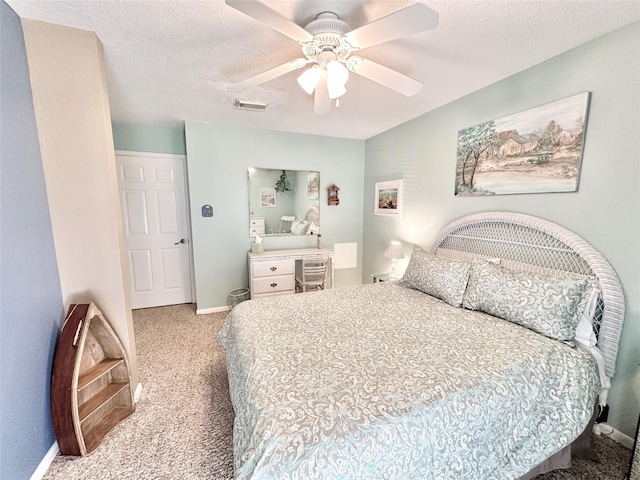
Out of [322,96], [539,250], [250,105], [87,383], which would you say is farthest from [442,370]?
[250,105]

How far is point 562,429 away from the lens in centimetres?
130

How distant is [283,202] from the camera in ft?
12.3

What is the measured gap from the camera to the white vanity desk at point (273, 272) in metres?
3.33

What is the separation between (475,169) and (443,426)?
2.11 metres

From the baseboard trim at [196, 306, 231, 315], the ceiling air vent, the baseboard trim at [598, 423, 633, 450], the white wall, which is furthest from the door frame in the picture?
the baseboard trim at [598, 423, 633, 450]

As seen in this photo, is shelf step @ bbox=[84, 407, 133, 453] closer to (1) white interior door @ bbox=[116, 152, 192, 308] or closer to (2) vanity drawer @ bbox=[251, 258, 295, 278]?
(2) vanity drawer @ bbox=[251, 258, 295, 278]

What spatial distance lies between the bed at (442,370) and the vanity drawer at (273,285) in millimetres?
1275

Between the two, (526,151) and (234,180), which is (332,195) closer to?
(234,180)

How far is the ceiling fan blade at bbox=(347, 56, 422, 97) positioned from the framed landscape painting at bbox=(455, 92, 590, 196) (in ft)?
3.42

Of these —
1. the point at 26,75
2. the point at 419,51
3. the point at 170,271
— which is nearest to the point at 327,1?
the point at 419,51

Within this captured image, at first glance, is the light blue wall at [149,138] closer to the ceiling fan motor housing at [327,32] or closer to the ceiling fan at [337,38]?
the ceiling fan at [337,38]

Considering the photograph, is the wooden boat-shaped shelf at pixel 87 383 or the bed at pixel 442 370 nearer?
the bed at pixel 442 370

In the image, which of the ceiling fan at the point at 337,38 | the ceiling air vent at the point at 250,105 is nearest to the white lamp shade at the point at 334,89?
the ceiling fan at the point at 337,38

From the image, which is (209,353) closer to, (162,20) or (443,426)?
(443,426)
